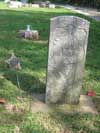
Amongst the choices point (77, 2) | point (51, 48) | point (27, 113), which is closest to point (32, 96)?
point (27, 113)

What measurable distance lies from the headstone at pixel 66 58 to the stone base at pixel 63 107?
9 cm

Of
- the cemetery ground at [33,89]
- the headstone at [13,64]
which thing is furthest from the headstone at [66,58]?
the headstone at [13,64]

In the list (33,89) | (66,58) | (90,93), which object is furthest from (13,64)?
(66,58)

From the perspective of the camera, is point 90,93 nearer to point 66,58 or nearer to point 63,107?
point 63,107

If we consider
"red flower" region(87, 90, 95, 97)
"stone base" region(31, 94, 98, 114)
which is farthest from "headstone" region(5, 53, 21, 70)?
"red flower" region(87, 90, 95, 97)

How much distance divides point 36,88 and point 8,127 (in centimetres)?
148

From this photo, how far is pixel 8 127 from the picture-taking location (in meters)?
4.27

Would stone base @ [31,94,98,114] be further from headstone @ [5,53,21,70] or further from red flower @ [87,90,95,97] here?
headstone @ [5,53,21,70]

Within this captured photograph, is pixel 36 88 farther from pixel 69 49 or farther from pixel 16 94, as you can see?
pixel 69 49

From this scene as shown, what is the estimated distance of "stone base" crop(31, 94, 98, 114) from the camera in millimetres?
4832

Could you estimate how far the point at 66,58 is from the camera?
16.0 feet

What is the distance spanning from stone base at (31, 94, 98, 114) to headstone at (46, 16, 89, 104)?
95 mm

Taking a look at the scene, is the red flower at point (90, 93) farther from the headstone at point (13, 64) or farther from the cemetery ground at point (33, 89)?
the headstone at point (13, 64)

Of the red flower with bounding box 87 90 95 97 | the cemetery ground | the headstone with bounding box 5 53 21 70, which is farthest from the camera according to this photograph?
the headstone with bounding box 5 53 21 70
